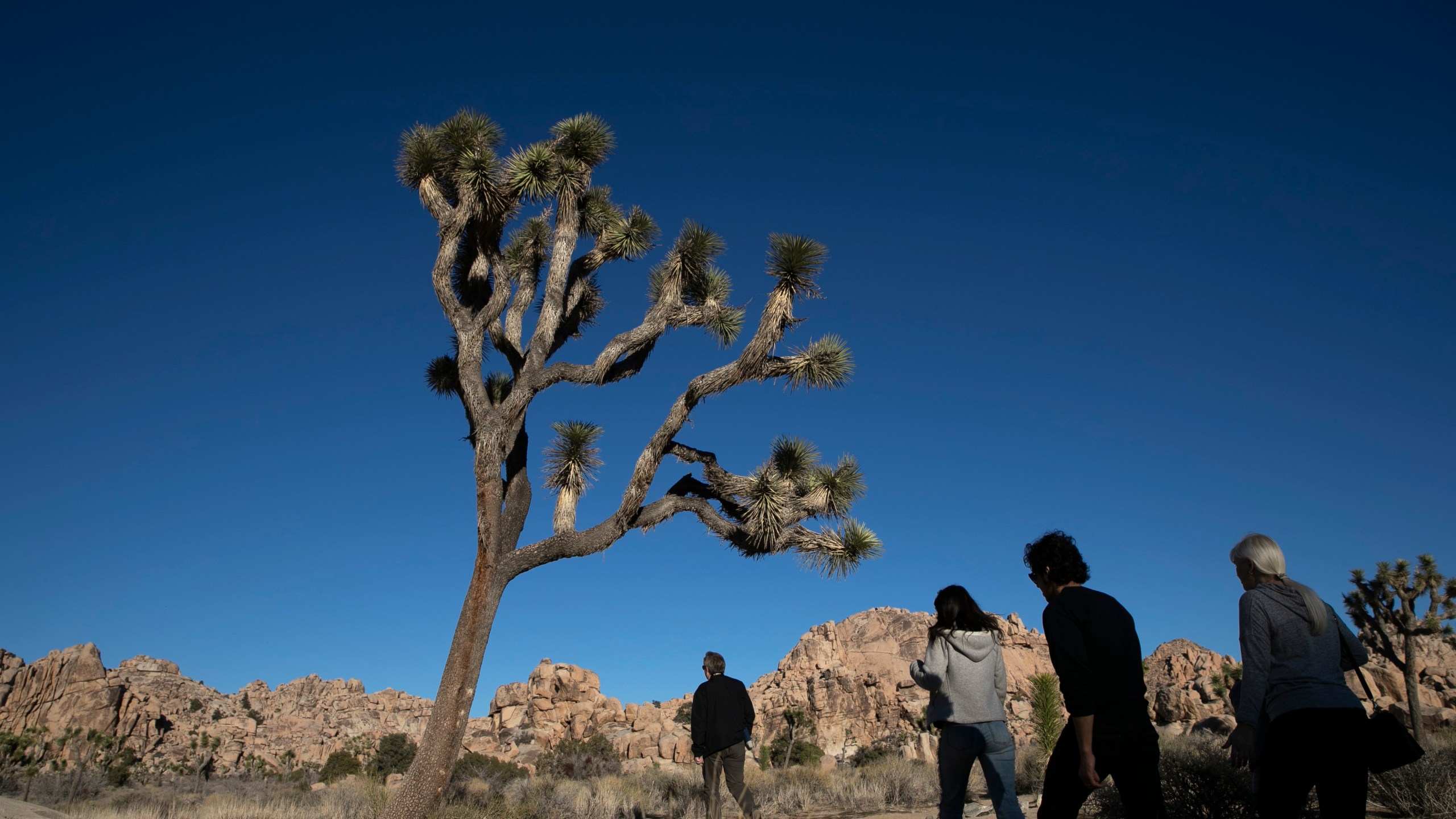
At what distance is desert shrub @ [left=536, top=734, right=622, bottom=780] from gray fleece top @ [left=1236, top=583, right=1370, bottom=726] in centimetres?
1470

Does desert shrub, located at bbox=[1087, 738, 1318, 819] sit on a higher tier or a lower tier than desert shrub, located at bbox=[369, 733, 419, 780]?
higher

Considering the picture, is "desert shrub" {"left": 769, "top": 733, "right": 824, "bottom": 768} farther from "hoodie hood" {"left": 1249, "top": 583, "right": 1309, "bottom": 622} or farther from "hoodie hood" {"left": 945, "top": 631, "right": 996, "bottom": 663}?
"hoodie hood" {"left": 1249, "top": 583, "right": 1309, "bottom": 622}

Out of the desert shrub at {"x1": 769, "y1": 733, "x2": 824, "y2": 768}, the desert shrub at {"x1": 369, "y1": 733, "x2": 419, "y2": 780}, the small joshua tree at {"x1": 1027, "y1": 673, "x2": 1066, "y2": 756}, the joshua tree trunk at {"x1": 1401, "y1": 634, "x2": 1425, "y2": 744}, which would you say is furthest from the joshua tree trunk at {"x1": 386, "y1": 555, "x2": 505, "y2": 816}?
the desert shrub at {"x1": 369, "y1": 733, "x2": 419, "y2": 780}

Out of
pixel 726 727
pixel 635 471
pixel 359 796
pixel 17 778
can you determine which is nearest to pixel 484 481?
pixel 635 471

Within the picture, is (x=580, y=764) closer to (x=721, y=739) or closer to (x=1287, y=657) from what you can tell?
(x=721, y=739)

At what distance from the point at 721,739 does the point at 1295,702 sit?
4.54m

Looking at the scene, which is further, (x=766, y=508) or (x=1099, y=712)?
(x=766, y=508)

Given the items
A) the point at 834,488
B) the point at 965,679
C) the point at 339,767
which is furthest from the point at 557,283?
the point at 339,767

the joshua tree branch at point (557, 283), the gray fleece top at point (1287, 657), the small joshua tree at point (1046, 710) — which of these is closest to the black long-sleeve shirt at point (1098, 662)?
the gray fleece top at point (1287, 657)

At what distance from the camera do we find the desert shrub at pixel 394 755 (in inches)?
1005

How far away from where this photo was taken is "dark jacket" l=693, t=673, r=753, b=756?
262 inches

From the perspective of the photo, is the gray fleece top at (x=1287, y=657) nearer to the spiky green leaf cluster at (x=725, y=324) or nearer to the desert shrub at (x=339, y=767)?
the spiky green leaf cluster at (x=725, y=324)

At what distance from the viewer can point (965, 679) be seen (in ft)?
14.4

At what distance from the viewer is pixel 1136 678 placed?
3195 millimetres
